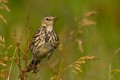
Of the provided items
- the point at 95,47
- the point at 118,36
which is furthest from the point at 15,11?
the point at 95,47

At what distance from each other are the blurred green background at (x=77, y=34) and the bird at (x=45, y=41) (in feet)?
0.31

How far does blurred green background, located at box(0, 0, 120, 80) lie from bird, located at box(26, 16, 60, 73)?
10cm

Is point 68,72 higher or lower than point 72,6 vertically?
lower

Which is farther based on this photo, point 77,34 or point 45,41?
point 77,34

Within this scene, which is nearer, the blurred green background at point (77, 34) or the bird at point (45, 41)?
the bird at point (45, 41)

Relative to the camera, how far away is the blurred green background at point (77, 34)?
724 cm

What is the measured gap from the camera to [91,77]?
6422mm

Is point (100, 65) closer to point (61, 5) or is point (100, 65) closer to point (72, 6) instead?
point (72, 6)

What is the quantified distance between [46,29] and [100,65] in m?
0.85

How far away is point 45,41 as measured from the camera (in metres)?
7.18

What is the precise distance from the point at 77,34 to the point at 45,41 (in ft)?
2.00

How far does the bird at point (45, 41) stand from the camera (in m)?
7.11

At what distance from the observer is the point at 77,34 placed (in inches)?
301

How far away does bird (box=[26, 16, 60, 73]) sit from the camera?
280 inches
